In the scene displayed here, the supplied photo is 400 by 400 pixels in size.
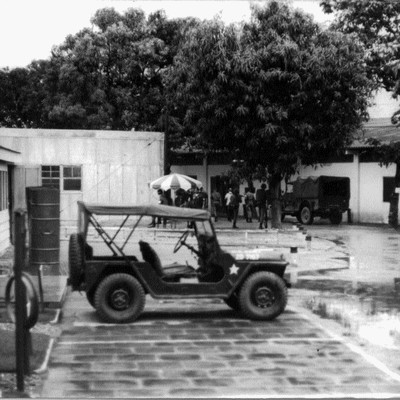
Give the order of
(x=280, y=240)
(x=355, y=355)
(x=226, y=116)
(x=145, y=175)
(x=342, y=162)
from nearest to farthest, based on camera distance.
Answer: (x=355, y=355) < (x=280, y=240) < (x=226, y=116) < (x=145, y=175) < (x=342, y=162)

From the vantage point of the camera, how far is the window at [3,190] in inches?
800

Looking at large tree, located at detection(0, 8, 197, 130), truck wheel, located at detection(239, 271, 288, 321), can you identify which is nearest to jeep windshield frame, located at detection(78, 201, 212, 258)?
truck wheel, located at detection(239, 271, 288, 321)

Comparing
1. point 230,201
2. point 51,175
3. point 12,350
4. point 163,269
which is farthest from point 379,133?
point 12,350

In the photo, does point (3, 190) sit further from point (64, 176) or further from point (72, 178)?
point (72, 178)

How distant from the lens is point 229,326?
10969 millimetres

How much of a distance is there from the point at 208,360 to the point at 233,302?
3135 mm

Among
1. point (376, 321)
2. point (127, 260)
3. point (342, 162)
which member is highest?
point (342, 162)

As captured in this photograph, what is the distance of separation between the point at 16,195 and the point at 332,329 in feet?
47.8

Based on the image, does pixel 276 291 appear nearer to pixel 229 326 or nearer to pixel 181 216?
pixel 229 326

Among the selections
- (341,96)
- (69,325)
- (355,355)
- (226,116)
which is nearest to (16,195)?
(226,116)

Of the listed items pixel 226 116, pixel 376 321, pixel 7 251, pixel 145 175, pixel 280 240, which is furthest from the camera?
pixel 145 175

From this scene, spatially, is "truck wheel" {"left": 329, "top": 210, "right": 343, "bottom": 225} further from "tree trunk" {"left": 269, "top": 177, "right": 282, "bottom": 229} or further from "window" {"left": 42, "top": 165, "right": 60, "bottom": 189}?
"window" {"left": 42, "top": 165, "right": 60, "bottom": 189}

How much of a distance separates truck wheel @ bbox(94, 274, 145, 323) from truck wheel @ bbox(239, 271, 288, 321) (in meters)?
1.44

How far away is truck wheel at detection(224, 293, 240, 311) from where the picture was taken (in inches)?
458
